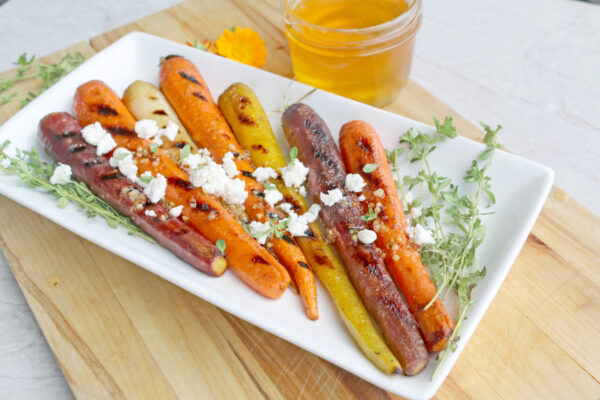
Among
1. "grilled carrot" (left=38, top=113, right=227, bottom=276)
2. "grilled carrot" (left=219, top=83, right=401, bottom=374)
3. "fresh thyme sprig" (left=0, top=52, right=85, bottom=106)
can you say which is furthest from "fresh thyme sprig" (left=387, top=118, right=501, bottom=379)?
"fresh thyme sprig" (left=0, top=52, right=85, bottom=106)

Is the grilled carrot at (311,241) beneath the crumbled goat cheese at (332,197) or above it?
beneath

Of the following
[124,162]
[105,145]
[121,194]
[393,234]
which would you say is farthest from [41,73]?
[393,234]

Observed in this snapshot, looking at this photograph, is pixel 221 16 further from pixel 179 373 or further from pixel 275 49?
pixel 179 373

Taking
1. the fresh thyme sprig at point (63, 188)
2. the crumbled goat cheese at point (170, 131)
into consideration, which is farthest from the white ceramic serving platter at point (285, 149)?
the crumbled goat cheese at point (170, 131)

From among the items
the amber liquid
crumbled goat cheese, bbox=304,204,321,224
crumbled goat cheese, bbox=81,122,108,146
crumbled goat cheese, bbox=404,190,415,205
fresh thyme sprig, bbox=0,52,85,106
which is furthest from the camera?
fresh thyme sprig, bbox=0,52,85,106

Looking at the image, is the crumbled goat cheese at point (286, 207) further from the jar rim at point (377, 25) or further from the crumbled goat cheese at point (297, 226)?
the jar rim at point (377, 25)

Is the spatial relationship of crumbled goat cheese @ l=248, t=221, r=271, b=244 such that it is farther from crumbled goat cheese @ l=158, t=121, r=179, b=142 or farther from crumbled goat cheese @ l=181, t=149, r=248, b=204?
crumbled goat cheese @ l=158, t=121, r=179, b=142

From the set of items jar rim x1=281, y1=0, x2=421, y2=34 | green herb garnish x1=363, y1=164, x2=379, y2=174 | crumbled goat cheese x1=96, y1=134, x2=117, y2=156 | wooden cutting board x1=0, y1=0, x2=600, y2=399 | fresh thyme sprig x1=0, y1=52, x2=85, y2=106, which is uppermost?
jar rim x1=281, y1=0, x2=421, y2=34
